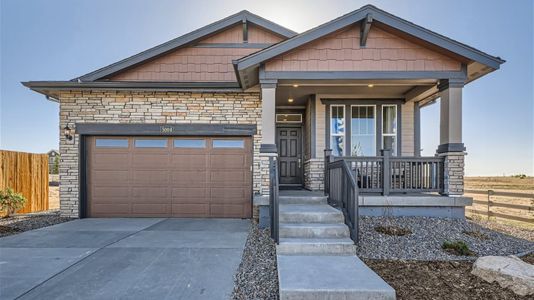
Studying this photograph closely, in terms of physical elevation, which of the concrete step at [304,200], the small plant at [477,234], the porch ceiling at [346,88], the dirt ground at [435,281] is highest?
the porch ceiling at [346,88]

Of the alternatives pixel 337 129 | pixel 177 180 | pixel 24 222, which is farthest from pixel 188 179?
pixel 337 129

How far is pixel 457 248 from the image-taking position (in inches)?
180

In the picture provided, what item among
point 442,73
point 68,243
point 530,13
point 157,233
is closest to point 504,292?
point 442,73

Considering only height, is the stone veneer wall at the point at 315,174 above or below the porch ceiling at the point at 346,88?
below

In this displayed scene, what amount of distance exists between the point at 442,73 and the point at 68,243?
27.3 ft

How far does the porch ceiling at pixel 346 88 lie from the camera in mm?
6762

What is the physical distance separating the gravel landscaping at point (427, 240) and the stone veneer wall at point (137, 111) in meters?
3.75

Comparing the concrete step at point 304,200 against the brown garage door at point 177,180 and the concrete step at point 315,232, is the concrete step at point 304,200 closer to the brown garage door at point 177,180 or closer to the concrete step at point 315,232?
the concrete step at point 315,232

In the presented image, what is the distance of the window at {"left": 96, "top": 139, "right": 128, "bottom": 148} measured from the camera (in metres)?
7.84

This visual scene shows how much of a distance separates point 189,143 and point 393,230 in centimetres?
541

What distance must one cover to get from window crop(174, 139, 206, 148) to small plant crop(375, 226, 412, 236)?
15.9 feet

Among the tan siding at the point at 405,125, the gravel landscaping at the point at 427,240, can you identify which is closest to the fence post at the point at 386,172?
the gravel landscaping at the point at 427,240

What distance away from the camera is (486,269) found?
11.4 feet

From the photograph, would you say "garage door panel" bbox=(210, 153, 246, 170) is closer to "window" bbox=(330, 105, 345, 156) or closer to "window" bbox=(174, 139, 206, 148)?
"window" bbox=(174, 139, 206, 148)
